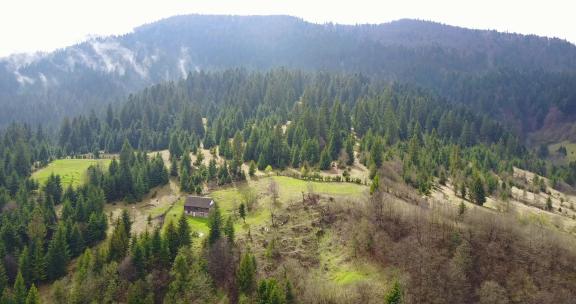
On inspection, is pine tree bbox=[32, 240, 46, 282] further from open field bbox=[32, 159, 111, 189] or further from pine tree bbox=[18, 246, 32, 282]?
open field bbox=[32, 159, 111, 189]

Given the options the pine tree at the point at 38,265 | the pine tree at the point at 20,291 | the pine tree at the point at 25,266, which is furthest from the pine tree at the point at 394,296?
the pine tree at the point at 25,266

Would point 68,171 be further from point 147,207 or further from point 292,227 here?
point 292,227

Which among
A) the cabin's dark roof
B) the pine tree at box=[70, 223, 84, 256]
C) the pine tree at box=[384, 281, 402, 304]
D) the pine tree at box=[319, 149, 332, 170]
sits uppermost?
the pine tree at box=[319, 149, 332, 170]

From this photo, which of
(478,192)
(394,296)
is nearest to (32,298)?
(394,296)

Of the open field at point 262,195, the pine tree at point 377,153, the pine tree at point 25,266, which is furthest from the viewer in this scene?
A: the pine tree at point 377,153

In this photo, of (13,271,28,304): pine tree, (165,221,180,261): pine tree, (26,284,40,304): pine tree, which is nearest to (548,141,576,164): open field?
(165,221,180,261): pine tree

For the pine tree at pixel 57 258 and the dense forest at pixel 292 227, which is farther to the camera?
the pine tree at pixel 57 258

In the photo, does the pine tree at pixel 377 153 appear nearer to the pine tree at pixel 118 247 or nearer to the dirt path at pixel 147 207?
the dirt path at pixel 147 207
